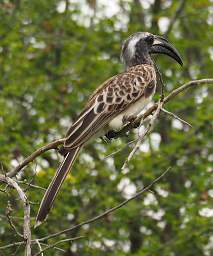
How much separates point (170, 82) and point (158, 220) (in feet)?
6.01

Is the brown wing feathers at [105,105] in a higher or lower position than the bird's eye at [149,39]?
lower

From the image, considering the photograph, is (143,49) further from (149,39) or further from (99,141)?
(99,141)

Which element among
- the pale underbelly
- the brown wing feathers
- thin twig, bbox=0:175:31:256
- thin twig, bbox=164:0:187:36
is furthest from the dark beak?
thin twig, bbox=164:0:187:36

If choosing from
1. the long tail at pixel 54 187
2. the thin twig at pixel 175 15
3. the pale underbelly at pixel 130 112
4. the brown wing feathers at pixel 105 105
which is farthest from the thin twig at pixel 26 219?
the thin twig at pixel 175 15

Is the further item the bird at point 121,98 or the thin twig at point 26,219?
the bird at point 121,98

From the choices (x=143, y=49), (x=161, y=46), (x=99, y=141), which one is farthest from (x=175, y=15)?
(x=143, y=49)

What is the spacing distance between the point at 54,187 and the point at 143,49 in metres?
2.15

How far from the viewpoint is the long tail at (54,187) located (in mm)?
3935

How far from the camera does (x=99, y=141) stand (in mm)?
8672

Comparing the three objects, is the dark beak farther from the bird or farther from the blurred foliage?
the blurred foliage

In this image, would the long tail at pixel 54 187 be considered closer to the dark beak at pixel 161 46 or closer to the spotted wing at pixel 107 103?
the spotted wing at pixel 107 103

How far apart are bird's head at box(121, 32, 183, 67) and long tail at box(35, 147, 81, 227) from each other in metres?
1.57

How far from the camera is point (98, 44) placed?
32.5ft

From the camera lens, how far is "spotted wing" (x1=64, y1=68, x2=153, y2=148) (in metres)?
4.87
